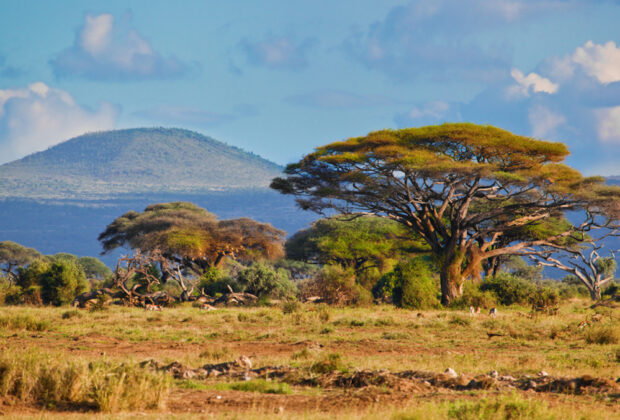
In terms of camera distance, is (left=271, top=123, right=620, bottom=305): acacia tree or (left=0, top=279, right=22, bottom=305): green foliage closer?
(left=271, top=123, right=620, bottom=305): acacia tree

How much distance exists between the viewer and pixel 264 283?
36.2m

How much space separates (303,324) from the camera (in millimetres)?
22984

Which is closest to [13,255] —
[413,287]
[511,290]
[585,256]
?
[585,256]

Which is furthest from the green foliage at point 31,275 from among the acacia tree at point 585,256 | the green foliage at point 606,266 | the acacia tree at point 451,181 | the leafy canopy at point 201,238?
the green foliage at point 606,266

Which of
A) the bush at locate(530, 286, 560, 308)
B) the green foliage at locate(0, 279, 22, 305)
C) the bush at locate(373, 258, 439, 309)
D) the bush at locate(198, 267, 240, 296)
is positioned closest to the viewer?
the bush at locate(530, 286, 560, 308)

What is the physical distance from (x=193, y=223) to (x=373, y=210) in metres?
19.0

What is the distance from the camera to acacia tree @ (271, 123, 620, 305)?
103 ft

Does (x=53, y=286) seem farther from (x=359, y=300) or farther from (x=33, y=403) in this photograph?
(x=33, y=403)

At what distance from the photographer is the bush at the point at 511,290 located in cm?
3278

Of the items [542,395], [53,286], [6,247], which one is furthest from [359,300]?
[6,247]

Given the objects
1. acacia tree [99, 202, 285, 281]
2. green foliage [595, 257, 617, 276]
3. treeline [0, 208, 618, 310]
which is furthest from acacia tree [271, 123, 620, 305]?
green foliage [595, 257, 617, 276]

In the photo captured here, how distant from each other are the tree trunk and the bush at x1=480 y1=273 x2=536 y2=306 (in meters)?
2.26

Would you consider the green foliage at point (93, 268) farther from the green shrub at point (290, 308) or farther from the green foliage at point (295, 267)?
the green shrub at point (290, 308)

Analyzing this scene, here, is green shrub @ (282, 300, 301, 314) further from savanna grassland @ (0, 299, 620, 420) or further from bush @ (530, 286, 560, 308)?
bush @ (530, 286, 560, 308)
